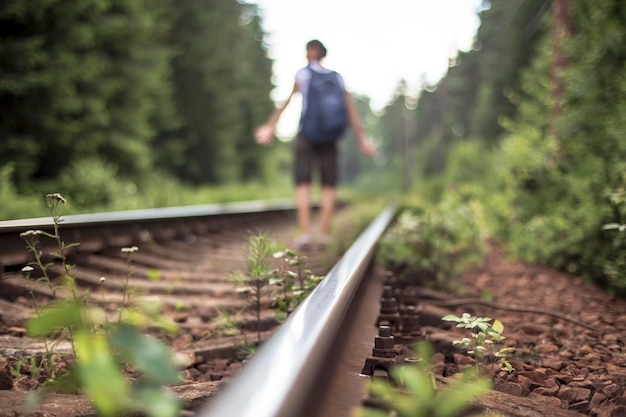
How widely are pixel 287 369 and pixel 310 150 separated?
472 cm

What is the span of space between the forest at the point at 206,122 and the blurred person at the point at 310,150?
1418 millimetres

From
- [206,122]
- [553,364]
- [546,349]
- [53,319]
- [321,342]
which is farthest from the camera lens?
[206,122]

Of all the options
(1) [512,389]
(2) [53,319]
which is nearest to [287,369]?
(2) [53,319]

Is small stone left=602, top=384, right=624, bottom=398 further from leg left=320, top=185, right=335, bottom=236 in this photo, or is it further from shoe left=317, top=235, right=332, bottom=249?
leg left=320, top=185, right=335, bottom=236

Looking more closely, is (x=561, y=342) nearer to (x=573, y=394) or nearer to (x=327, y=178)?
(x=573, y=394)

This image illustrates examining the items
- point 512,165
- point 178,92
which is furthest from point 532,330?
point 178,92

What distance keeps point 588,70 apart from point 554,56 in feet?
11.6

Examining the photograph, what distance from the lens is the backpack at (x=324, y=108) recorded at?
534cm

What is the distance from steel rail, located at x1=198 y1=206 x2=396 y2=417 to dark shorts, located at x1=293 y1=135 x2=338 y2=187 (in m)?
3.96

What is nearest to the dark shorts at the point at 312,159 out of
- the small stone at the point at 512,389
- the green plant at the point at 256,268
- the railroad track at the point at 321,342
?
the railroad track at the point at 321,342

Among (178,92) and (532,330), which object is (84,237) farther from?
(178,92)

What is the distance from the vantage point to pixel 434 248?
414 centimetres

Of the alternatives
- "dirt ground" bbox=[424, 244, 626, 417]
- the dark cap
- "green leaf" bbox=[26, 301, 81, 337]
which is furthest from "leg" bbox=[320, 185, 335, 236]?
"green leaf" bbox=[26, 301, 81, 337]

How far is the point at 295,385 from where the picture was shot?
1.04 meters
